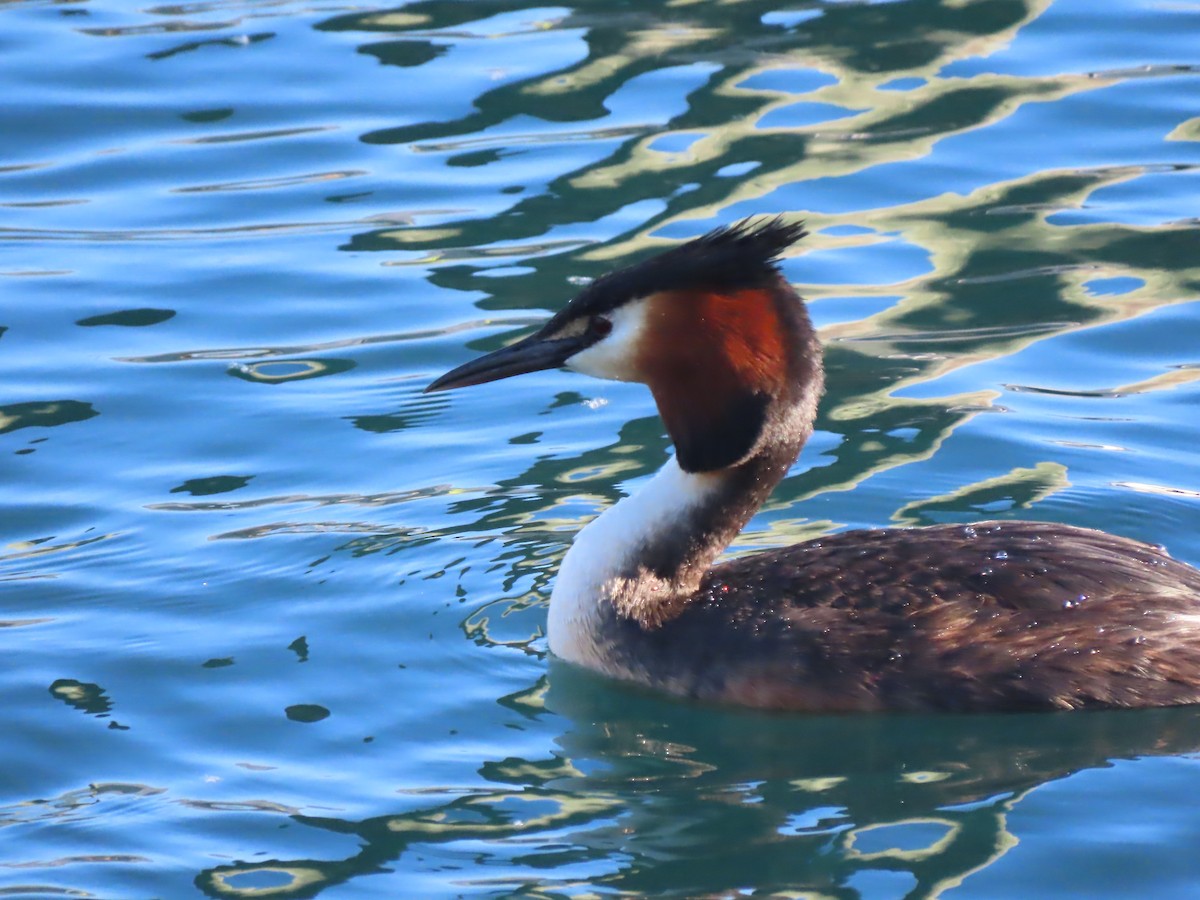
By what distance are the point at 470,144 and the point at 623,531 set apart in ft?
16.8

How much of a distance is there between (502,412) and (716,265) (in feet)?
8.01

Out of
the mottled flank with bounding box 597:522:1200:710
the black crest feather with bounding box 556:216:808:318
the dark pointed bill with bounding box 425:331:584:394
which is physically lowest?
the mottled flank with bounding box 597:522:1200:710

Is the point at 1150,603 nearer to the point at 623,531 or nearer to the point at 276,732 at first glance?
the point at 623,531

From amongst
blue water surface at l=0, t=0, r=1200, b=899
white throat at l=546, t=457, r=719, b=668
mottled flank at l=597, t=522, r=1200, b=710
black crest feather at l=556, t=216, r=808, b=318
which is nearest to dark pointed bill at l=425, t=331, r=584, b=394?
black crest feather at l=556, t=216, r=808, b=318

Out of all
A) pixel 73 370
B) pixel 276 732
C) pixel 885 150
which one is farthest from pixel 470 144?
pixel 276 732

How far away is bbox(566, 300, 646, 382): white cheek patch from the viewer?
6414mm

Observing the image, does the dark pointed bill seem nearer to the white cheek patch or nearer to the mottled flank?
the white cheek patch

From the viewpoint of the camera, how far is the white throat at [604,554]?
647cm

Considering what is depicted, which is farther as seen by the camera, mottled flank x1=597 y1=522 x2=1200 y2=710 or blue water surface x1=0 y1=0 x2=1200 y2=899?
mottled flank x1=597 y1=522 x2=1200 y2=710

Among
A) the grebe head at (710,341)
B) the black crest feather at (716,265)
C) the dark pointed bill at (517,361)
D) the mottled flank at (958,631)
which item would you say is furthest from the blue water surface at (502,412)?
the black crest feather at (716,265)

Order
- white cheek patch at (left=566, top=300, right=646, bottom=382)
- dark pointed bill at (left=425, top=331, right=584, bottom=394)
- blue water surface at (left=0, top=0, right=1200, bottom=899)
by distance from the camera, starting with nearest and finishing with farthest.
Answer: blue water surface at (left=0, top=0, right=1200, bottom=899) → white cheek patch at (left=566, top=300, right=646, bottom=382) → dark pointed bill at (left=425, top=331, right=584, bottom=394)

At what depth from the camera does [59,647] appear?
6.66 m

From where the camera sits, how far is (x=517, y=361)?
661 centimetres

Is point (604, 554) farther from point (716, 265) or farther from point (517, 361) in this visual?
point (716, 265)
